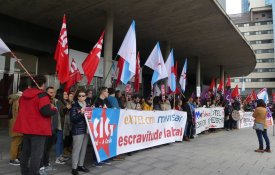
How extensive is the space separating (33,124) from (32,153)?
0.48 meters

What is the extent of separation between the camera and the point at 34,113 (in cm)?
455

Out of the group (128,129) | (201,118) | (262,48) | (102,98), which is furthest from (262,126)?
(262,48)

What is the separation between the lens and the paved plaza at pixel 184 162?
20.2 ft

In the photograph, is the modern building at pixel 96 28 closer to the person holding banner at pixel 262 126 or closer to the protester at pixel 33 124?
the person holding banner at pixel 262 126

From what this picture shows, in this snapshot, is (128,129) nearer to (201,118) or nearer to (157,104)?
(157,104)

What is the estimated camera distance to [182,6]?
40.9ft

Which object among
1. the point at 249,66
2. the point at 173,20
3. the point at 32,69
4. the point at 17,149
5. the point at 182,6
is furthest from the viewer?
the point at 249,66

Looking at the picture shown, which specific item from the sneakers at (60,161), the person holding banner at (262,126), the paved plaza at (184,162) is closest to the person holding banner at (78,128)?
the paved plaza at (184,162)

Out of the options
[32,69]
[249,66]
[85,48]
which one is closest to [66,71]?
[32,69]

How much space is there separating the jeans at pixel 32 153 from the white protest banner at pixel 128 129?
4.59 feet

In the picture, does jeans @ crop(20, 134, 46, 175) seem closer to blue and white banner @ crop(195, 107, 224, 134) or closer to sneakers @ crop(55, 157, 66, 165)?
sneakers @ crop(55, 157, 66, 165)

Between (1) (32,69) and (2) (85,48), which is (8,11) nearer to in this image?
(1) (32,69)

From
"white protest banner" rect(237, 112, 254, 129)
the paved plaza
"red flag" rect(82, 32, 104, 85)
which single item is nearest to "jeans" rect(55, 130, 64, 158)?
the paved plaza

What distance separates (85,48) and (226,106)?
9.60 m
